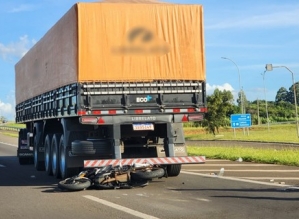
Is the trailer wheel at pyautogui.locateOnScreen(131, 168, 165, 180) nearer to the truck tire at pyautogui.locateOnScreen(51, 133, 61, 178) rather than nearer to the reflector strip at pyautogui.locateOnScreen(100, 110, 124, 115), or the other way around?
the reflector strip at pyautogui.locateOnScreen(100, 110, 124, 115)

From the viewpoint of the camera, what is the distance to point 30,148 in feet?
69.1

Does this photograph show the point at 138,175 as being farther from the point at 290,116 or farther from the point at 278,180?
the point at 290,116

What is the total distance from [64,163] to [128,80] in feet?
9.94

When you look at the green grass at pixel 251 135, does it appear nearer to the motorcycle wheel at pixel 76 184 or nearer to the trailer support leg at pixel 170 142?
the trailer support leg at pixel 170 142

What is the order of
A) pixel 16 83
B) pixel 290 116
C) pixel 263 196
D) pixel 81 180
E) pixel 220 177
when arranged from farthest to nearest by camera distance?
1. pixel 290 116
2. pixel 16 83
3. pixel 220 177
4. pixel 81 180
5. pixel 263 196

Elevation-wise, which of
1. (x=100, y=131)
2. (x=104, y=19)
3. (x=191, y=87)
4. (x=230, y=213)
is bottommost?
(x=230, y=213)

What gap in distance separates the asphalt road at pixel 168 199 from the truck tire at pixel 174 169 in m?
0.19

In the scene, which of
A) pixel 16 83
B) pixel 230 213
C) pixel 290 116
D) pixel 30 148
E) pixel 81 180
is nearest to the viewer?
pixel 230 213

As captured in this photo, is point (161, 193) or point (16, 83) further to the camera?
point (16, 83)

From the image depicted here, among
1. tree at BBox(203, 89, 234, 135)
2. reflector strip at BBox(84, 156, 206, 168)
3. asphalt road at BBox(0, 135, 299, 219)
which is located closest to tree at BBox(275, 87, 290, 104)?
tree at BBox(203, 89, 234, 135)

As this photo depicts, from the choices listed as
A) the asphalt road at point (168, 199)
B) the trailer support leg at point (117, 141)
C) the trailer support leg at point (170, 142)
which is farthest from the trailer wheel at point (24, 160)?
the trailer support leg at point (170, 142)

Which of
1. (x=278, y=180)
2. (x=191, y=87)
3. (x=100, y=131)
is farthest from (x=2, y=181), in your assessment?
(x=278, y=180)

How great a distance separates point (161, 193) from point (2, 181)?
18.9 feet

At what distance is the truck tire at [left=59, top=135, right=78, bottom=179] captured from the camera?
46.5ft
